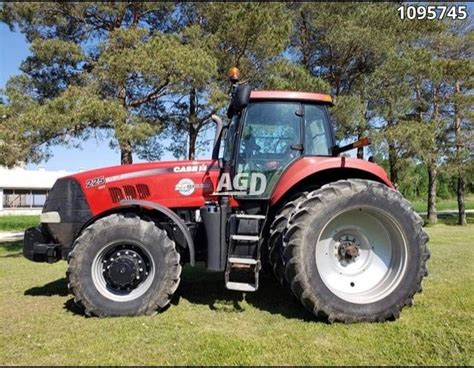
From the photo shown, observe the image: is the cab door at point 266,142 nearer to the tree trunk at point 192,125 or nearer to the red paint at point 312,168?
the red paint at point 312,168

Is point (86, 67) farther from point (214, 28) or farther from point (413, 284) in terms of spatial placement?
point (413, 284)

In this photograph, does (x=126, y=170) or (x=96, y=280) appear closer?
(x=96, y=280)

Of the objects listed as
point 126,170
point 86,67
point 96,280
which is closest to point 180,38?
point 86,67

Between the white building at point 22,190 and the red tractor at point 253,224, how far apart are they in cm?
2962

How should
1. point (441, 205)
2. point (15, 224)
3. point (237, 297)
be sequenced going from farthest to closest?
point (441, 205)
point (15, 224)
point (237, 297)

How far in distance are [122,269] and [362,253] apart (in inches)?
94.1

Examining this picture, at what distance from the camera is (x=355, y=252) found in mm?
4094

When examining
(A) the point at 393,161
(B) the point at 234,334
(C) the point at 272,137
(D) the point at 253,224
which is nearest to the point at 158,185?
(D) the point at 253,224

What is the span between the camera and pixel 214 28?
12141mm

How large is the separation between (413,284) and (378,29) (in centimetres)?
1206

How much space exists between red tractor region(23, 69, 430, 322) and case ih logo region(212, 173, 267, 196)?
10mm

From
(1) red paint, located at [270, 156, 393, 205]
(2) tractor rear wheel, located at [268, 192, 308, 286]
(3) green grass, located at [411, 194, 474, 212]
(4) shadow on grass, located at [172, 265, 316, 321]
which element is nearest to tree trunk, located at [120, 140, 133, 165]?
(4) shadow on grass, located at [172, 265, 316, 321]

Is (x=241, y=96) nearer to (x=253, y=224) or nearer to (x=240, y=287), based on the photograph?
(x=253, y=224)

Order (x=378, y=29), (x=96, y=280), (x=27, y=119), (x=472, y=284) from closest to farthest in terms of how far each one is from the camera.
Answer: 1. (x=96, y=280)
2. (x=472, y=284)
3. (x=27, y=119)
4. (x=378, y=29)
